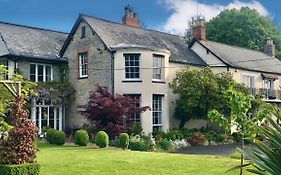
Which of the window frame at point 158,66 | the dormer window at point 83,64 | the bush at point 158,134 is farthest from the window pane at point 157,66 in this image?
the dormer window at point 83,64

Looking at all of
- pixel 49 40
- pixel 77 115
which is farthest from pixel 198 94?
pixel 49 40

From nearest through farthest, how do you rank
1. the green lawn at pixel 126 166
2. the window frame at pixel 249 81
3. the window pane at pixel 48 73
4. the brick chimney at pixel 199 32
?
the green lawn at pixel 126 166 < the window pane at pixel 48 73 < the window frame at pixel 249 81 < the brick chimney at pixel 199 32

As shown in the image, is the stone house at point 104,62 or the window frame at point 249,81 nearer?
the stone house at point 104,62

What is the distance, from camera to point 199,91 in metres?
29.3

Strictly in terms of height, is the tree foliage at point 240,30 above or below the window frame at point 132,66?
above

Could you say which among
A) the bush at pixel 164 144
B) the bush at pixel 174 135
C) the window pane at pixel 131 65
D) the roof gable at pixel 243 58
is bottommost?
the bush at pixel 164 144

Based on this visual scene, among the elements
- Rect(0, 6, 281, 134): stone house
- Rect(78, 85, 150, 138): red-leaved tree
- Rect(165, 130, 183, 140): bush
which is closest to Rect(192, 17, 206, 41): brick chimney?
Rect(0, 6, 281, 134): stone house

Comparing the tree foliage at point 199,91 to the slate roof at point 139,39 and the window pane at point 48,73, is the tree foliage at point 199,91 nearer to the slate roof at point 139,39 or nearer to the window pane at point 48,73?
the slate roof at point 139,39

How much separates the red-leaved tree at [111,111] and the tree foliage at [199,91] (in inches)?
163

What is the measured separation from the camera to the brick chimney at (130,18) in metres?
37.0

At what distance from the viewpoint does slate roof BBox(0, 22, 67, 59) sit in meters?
30.1

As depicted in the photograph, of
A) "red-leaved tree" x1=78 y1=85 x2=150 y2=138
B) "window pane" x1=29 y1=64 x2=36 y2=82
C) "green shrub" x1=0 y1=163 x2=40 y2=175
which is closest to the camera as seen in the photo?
"green shrub" x1=0 y1=163 x2=40 y2=175

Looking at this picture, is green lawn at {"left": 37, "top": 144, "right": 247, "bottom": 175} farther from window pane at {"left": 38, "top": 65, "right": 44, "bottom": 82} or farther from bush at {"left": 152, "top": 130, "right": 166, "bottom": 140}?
window pane at {"left": 38, "top": 65, "right": 44, "bottom": 82}

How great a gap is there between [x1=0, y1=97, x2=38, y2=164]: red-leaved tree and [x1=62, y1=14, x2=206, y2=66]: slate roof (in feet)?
51.4
